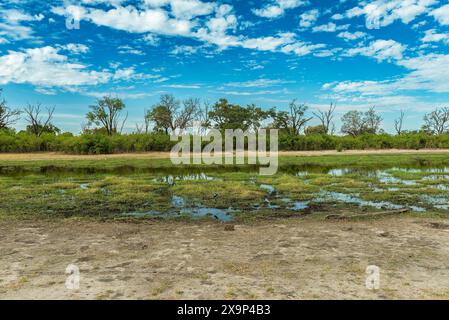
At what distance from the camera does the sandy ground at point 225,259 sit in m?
5.39

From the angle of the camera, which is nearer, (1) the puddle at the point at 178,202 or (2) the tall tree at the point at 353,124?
(1) the puddle at the point at 178,202

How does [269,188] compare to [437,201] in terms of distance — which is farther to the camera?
[269,188]

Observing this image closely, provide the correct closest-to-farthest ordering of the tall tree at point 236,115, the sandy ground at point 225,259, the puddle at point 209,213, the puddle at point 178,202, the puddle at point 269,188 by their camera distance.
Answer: the sandy ground at point 225,259
the puddle at point 209,213
the puddle at point 178,202
the puddle at point 269,188
the tall tree at point 236,115

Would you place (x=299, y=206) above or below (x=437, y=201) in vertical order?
below

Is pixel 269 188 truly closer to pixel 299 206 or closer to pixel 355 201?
pixel 299 206

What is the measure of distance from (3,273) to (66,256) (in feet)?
4.04

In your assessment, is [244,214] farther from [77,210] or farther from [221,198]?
[77,210]

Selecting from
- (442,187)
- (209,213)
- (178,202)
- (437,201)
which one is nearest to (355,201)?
(437,201)

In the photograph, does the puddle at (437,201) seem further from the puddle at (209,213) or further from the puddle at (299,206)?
the puddle at (209,213)

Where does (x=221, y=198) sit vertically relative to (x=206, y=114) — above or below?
below

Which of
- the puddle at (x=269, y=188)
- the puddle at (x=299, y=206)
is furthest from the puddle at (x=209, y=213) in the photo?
the puddle at (x=269, y=188)

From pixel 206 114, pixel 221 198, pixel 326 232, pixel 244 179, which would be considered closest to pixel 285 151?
pixel 206 114

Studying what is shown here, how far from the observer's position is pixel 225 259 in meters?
6.93

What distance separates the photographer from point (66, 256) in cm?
723
